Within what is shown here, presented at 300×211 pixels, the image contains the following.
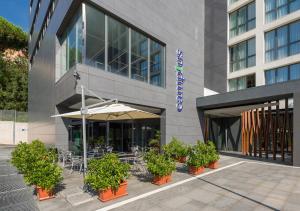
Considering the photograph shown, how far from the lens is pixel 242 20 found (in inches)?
1040

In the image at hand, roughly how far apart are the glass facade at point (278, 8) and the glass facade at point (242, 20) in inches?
58.3

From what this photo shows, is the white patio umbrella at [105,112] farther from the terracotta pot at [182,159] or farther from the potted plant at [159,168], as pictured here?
the terracotta pot at [182,159]

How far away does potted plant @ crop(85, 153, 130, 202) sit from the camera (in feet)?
24.6

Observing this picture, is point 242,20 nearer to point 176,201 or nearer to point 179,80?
point 179,80

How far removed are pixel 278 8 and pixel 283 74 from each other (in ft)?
20.2

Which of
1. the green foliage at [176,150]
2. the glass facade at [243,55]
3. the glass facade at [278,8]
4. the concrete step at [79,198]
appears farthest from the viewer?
the glass facade at [243,55]

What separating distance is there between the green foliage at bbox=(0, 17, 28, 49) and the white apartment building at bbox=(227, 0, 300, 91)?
118ft

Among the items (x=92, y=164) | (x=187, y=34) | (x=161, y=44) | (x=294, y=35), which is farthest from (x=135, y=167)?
(x=294, y=35)

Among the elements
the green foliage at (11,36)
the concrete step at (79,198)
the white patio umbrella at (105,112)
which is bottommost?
the concrete step at (79,198)

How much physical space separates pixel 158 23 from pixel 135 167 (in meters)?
10.4

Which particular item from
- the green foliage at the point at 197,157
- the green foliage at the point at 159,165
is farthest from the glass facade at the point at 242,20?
the green foliage at the point at 159,165

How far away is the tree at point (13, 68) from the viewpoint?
39.1m

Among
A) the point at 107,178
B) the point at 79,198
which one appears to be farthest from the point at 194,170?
the point at 79,198

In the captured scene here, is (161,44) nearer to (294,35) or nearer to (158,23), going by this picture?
(158,23)
